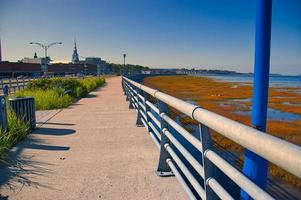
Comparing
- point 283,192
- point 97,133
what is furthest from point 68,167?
point 283,192

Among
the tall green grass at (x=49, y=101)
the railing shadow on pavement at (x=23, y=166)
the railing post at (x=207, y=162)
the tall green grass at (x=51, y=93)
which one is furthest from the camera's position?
the tall green grass at (x=51, y=93)

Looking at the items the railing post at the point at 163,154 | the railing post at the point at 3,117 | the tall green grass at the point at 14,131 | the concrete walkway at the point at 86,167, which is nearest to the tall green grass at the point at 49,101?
the concrete walkway at the point at 86,167

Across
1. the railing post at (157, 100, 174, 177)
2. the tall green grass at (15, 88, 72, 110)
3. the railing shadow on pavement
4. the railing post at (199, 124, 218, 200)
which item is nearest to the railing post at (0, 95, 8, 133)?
the railing shadow on pavement

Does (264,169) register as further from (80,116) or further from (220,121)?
(80,116)

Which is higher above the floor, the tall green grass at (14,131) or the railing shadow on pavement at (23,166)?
the tall green grass at (14,131)

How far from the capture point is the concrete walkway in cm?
398

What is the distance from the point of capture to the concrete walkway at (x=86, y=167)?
398cm

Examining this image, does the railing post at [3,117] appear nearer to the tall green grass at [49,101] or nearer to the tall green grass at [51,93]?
the tall green grass at [51,93]

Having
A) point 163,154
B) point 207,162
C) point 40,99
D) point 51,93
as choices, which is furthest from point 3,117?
point 51,93

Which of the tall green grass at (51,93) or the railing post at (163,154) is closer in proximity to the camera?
the railing post at (163,154)

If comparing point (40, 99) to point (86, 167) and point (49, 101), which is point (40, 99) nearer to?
point (49, 101)

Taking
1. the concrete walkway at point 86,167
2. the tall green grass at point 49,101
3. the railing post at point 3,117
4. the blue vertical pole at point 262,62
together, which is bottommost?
the concrete walkway at point 86,167

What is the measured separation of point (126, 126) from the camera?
8.80 meters

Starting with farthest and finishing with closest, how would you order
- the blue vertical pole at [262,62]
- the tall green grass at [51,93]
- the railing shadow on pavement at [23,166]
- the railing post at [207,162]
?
1. the tall green grass at [51,93]
2. the railing shadow on pavement at [23,166]
3. the blue vertical pole at [262,62]
4. the railing post at [207,162]
